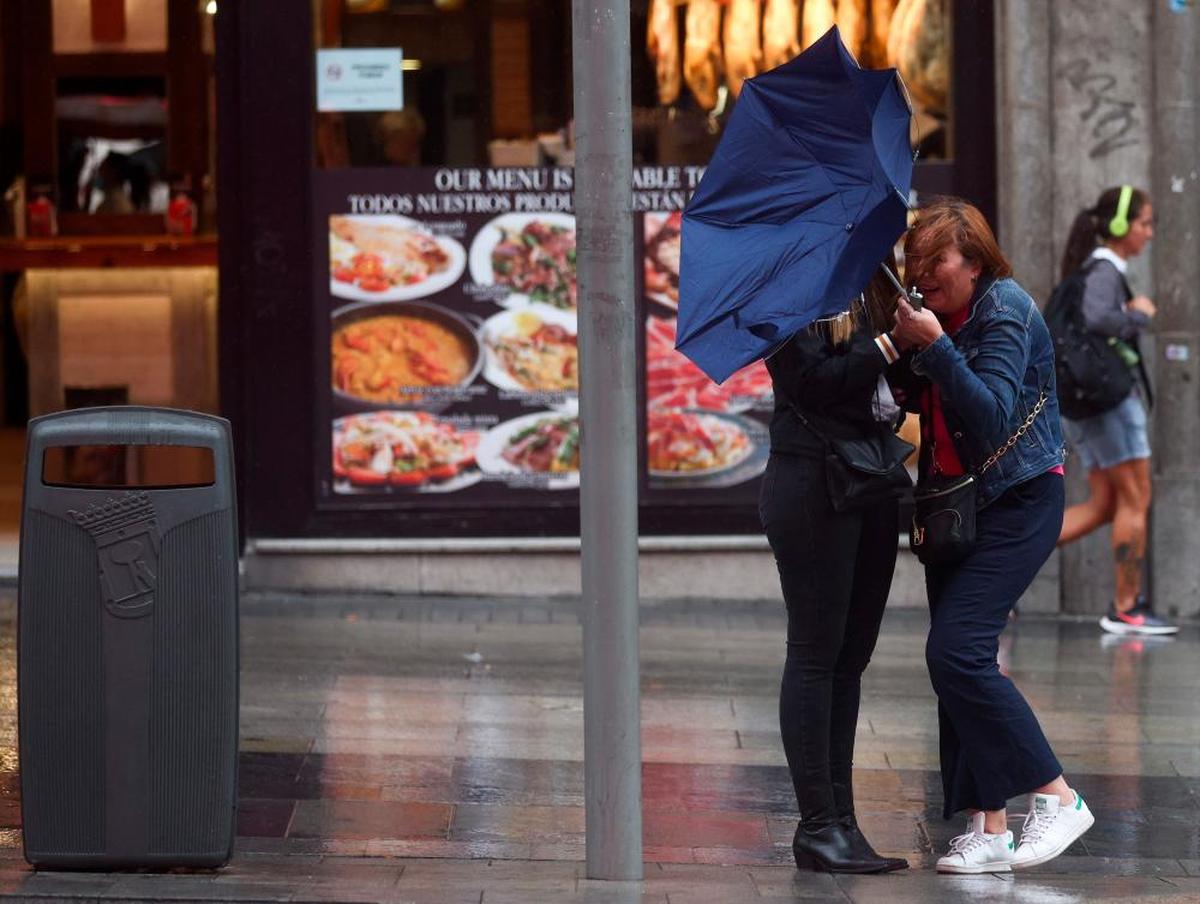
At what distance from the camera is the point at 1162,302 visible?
364 inches

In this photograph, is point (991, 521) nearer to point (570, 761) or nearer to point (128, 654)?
point (570, 761)

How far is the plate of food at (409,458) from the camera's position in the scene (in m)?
9.40

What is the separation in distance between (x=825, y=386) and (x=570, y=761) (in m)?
2.08

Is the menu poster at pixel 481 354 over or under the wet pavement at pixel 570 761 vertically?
over

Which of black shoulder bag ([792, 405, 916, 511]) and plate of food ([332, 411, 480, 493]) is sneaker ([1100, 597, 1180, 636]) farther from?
black shoulder bag ([792, 405, 916, 511])

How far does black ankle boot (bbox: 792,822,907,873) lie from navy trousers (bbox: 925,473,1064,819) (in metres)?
0.36

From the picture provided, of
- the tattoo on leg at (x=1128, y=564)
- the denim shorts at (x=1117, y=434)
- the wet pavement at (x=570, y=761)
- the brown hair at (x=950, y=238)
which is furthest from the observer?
the tattoo on leg at (x=1128, y=564)

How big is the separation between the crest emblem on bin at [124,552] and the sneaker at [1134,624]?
17.9 feet

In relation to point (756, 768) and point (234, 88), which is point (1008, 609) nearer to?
point (756, 768)

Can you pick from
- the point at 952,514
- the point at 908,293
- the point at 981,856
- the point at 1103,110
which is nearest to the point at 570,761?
the point at 981,856

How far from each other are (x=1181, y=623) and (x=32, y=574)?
6.08 metres

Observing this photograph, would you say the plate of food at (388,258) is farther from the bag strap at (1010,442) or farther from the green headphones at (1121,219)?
the bag strap at (1010,442)

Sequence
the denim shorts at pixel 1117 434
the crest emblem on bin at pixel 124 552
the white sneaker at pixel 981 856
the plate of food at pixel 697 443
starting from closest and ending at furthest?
1. the crest emblem on bin at pixel 124 552
2. the white sneaker at pixel 981 856
3. the denim shorts at pixel 1117 434
4. the plate of food at pixel 697 443

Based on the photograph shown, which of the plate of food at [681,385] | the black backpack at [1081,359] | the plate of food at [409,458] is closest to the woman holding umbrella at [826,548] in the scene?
the black backpack at [1081,359]
